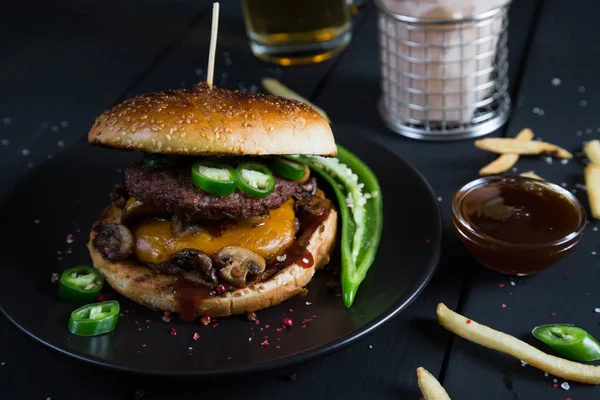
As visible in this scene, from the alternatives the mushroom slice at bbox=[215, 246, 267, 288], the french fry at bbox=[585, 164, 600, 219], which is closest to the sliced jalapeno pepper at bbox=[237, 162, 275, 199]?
the mushroom slice at bbox=[215, 246, 267, 288]

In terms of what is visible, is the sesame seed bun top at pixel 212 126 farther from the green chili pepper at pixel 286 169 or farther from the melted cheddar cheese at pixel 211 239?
the melted cheddar cheese at pixel 211 239

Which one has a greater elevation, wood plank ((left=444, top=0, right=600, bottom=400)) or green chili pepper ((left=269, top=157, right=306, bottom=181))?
green chili pepper ((left=269, top=157, right=306, bottom=181))

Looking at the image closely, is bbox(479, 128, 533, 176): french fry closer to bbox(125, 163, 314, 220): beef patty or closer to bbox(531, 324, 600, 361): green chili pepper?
bbox(531, 324, 600, 361): green chili pepper

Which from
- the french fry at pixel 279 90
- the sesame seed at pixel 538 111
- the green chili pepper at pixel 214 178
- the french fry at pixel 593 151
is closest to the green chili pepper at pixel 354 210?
the green chili pepper at pixel 214 178

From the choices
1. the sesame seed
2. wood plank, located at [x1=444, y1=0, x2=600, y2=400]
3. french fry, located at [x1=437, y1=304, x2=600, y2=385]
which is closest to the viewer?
french fry, located at [x1=437, y1=304, x2=600, y2=385]

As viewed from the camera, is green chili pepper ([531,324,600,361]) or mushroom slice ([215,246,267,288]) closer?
green chili pepper ([531,324,600,361])

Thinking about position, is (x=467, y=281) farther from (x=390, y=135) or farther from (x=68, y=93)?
(x=68, y=93)
